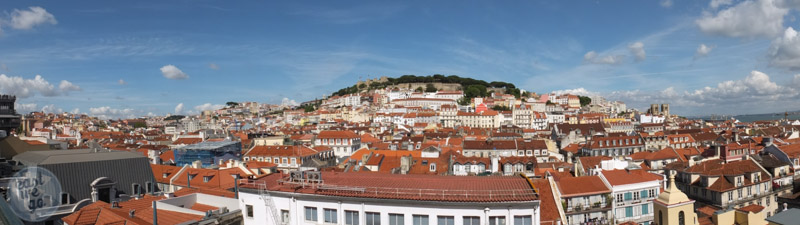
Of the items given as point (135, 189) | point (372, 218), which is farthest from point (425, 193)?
point (135, 189)

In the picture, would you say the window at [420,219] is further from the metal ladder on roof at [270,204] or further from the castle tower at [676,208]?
the castle tower at [676,208]

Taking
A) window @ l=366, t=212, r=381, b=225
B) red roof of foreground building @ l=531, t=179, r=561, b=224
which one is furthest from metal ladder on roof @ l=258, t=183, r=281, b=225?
red roof of foreground building @ l=531, t=179, r=561, b=224

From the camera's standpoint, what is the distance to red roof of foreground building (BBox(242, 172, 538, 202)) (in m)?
14.0

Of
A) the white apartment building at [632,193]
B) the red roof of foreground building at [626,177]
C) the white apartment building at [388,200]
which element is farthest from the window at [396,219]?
the red roof of foreground building at [626,177]

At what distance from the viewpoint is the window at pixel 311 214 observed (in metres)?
15.3

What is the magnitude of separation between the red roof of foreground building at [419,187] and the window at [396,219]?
0.63 metres

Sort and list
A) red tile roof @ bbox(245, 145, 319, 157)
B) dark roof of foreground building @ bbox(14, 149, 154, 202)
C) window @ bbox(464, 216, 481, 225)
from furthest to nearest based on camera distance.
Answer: red tile roof @ bbox(245, 145, 319, 157)
dark roof of foreground building @ bbox(14, 149, 154, 202)
window @ bbox(464, 216, 481, 225)

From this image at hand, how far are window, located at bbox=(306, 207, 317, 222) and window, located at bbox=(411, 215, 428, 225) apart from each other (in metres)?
3.28

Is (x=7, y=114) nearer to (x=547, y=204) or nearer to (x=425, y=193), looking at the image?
(x=425, y=193)

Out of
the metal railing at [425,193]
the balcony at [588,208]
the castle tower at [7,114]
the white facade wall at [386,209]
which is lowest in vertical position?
the balcony at [588,208]

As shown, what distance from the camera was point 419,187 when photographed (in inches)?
598

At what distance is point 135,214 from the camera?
642 inches

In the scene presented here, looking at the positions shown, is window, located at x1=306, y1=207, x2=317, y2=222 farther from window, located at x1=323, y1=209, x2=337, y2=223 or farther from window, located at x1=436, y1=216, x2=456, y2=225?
window, located at x1=436, y1=216, x2=456, y2=225

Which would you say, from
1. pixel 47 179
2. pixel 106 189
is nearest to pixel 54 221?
pixel 47 179
